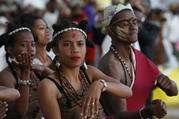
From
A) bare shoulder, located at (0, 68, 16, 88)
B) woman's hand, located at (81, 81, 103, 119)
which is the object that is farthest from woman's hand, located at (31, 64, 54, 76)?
woman's hand, located at (81, 81, 103, 119)

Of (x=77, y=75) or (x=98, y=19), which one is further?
(x=98, y=19)

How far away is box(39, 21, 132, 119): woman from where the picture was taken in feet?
12.1

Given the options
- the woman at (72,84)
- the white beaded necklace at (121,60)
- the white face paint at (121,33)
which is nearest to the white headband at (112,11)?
the white face paint at (121,33)

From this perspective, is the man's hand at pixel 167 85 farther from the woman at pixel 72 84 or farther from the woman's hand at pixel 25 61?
the woman's hand at pixel 25 61

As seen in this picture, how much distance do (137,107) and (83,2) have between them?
25.7 feet

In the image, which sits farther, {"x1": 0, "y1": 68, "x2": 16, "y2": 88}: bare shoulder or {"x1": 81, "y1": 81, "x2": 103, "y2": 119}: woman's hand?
{"x1": 0, "y1": 68, "x2": 16, "y2": 88}: bare shoulder

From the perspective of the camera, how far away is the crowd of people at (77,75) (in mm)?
3750

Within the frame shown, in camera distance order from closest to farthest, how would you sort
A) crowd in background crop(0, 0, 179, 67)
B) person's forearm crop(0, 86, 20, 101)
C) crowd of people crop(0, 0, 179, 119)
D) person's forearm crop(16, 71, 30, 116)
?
person's forearm crop(0, 86, 20, 101)
crowd of people crop(0, 0, 179, 119)
person's forearm crop(16, 71, 30, 116)
crowd in background crop(0, 0, 179, 67)

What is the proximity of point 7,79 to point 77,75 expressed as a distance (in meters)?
0.91

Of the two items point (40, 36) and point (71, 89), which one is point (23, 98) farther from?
point (40, 36)

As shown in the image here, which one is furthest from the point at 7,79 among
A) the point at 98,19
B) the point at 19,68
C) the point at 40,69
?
the point at 98,19

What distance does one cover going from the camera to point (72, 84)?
3928 mm

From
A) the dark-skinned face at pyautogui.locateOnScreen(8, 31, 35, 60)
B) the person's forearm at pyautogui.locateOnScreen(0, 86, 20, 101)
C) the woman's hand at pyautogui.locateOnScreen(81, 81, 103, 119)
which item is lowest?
the woman's hand at pyautogui.locateOnScreen(81, 81, 103, 119)

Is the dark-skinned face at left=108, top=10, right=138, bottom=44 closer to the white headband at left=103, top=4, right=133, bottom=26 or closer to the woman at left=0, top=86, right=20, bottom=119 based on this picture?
the white headband at left=103, top=4, right=133, bottom=26
